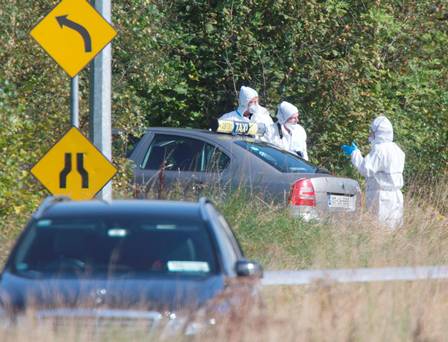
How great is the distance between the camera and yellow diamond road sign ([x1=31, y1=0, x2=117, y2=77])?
514 inches

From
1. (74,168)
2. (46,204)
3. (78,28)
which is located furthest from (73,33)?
(46,204)

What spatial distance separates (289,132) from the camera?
1853 centimetres

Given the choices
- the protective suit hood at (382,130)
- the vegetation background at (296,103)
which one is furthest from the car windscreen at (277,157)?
the protective suit hood at (382,130)

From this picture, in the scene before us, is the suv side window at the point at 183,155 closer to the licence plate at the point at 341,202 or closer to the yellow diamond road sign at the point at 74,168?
the licence plate at the point at 341,202

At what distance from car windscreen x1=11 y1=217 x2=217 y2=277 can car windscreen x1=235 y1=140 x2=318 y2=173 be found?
22.8ft

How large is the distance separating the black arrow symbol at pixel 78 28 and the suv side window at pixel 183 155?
271 cm

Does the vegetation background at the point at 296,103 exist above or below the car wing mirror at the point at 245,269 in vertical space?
above

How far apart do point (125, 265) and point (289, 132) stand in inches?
417

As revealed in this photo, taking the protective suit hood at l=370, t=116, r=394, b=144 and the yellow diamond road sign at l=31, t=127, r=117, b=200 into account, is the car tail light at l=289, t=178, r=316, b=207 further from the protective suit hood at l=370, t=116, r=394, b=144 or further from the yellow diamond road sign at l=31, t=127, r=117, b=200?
the yellow diamond road sign at l=31, t=127, r=117, b=200

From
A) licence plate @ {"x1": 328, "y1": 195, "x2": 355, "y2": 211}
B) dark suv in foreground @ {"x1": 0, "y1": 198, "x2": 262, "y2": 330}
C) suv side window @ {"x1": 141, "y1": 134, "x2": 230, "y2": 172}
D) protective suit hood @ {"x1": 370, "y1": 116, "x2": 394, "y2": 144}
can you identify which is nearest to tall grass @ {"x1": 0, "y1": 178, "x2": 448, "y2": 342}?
licence plate @ {"x1": 328, "y1": 195, "x2": 355, "y2": 211}

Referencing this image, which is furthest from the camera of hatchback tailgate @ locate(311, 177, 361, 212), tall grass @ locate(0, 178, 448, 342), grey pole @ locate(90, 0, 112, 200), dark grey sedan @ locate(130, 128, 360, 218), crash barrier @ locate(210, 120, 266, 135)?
Answer: crash barrier @ locate(210, 120, 266, 135)

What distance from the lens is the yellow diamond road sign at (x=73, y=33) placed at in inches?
514

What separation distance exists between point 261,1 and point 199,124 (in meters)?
2.37

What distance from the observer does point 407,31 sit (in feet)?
82.6
